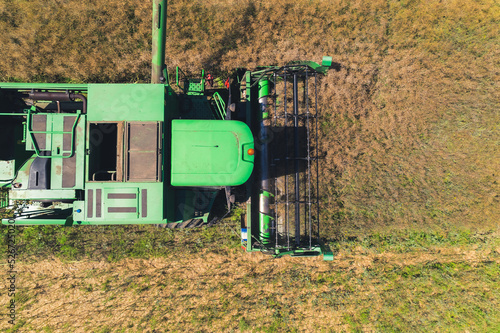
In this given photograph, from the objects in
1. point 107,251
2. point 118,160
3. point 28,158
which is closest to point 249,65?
point 118,160

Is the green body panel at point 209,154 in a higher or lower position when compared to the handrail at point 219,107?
lower

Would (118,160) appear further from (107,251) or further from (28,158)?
(107,251)

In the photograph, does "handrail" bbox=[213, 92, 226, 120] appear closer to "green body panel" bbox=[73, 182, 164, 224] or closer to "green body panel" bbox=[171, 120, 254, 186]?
"green body panel" bbox=[171, 120, 254, 186]

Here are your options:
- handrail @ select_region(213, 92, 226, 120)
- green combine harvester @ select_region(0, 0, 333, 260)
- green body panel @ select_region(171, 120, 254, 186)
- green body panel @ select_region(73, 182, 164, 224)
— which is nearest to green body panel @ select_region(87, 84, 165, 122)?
green combine harvester @ select_region(0, 0, 333, 260)

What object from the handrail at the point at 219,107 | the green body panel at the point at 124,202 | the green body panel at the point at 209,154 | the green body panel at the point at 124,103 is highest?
the handrail at the point at 219,107

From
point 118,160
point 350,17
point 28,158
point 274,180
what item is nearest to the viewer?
point 118,160

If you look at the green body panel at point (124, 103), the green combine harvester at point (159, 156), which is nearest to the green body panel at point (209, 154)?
the green combine harvester at point (159, 156)

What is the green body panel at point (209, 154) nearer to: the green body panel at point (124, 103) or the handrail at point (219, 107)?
the green body panel at point (124, 103)
